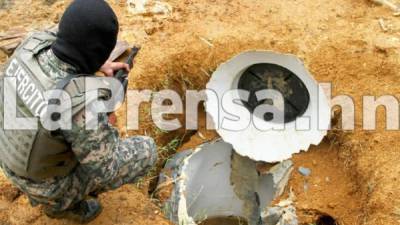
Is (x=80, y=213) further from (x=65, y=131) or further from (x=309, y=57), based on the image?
(x=309, y=57)

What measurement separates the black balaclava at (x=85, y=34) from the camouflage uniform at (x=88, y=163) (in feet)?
0.21

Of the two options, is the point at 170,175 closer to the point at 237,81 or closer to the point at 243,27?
the point at 237,81

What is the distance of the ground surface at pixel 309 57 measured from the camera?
341cm

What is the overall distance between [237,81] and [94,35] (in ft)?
3.32

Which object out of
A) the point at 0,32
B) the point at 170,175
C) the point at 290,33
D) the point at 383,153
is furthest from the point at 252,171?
the point at 0,32

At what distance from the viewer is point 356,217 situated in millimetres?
3387

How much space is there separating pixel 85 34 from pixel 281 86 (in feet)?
3.70

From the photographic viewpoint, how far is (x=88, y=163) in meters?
2.39

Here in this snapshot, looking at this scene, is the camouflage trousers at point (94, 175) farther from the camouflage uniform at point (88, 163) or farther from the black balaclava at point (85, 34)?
the black balaclava at point (85, 34)

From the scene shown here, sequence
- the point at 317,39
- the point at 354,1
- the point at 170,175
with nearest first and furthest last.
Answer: the point at 170,175 → the point at 317,39 → the point at 354,1

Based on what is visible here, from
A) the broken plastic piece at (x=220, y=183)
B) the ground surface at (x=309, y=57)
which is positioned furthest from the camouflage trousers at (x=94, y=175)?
the broken plastic piece at (x=220, y=183)

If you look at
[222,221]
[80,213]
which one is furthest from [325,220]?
[80,213]

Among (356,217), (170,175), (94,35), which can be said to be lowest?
(356,217)

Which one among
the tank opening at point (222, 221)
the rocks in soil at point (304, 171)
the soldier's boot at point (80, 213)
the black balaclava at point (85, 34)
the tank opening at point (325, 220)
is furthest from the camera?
the rocks in soil at point (304, 171)
